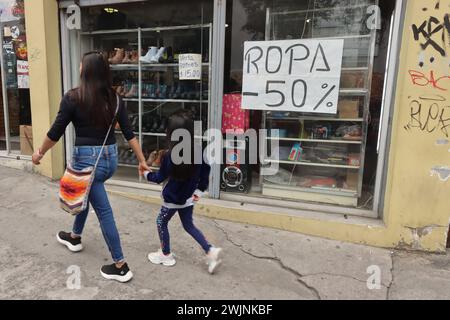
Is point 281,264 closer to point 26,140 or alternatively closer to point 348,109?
point 348,109

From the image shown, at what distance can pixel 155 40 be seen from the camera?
520cm

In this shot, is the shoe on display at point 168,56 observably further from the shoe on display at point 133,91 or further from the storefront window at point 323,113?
the storefront window at point 323,113

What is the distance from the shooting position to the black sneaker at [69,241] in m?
3.33

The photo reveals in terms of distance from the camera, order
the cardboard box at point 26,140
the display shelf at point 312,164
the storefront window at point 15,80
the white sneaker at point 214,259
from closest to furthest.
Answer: the white sneaker at point 214,259 < the display shelf at point 312,164 < the storefront window at point 15,80 < the cardboard box at point 26,140

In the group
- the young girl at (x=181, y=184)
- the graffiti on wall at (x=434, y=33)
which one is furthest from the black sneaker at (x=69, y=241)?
the graffiti on wall at (x=434, y=33)

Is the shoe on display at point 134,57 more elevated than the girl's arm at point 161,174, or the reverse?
the shoe on display at point 134,57

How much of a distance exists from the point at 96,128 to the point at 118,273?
119 centimetres

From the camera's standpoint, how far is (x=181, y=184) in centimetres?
288

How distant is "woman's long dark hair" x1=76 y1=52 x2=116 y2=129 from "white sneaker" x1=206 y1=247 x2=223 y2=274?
1.38m

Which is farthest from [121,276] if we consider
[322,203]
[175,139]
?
[322,203]

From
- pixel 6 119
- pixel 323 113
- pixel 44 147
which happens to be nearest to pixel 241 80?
pixel 323 113

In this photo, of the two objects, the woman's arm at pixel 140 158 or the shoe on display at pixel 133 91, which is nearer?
the woman's arm at pixel 140 158

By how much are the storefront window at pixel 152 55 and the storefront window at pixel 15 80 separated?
1.07m

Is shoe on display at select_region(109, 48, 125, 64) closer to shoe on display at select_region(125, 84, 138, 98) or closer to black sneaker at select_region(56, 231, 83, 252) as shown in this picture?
shoe on display at select_region(125, 84, 138, 98)
